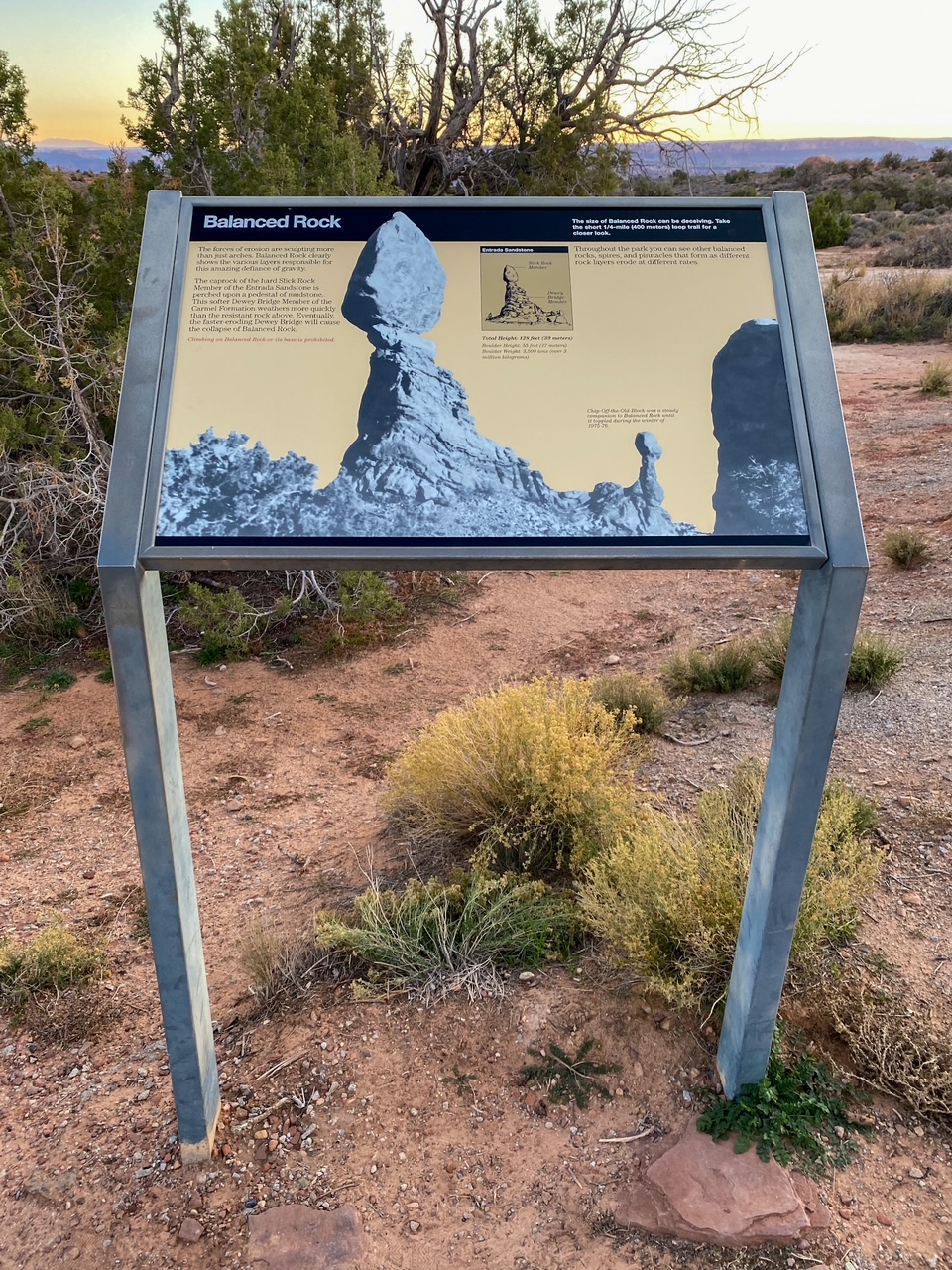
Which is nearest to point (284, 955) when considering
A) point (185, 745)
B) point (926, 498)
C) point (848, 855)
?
point (848, 855)

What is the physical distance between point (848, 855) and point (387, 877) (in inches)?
66.3

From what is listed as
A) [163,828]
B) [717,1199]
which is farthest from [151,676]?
[717,1199]

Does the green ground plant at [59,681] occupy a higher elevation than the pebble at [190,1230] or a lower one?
higher

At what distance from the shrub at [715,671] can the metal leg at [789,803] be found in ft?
9.15

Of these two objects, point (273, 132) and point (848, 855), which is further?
point (273, 132)

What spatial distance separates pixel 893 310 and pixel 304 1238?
624 inches

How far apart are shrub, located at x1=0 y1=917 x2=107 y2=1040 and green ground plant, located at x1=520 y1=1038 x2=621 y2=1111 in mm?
1495

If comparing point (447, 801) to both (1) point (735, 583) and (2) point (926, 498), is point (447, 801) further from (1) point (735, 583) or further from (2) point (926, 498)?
(2) point (926, 498)

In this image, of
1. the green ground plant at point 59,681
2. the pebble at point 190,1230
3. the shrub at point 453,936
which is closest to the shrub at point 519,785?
the shrub at point 453,936

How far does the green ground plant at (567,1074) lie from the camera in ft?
7.91

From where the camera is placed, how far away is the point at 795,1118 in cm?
228

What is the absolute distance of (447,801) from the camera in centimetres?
352

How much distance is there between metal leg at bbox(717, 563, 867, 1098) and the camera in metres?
1.78

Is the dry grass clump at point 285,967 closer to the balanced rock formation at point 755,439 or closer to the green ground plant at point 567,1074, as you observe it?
the green ground plant at point 567,1074
